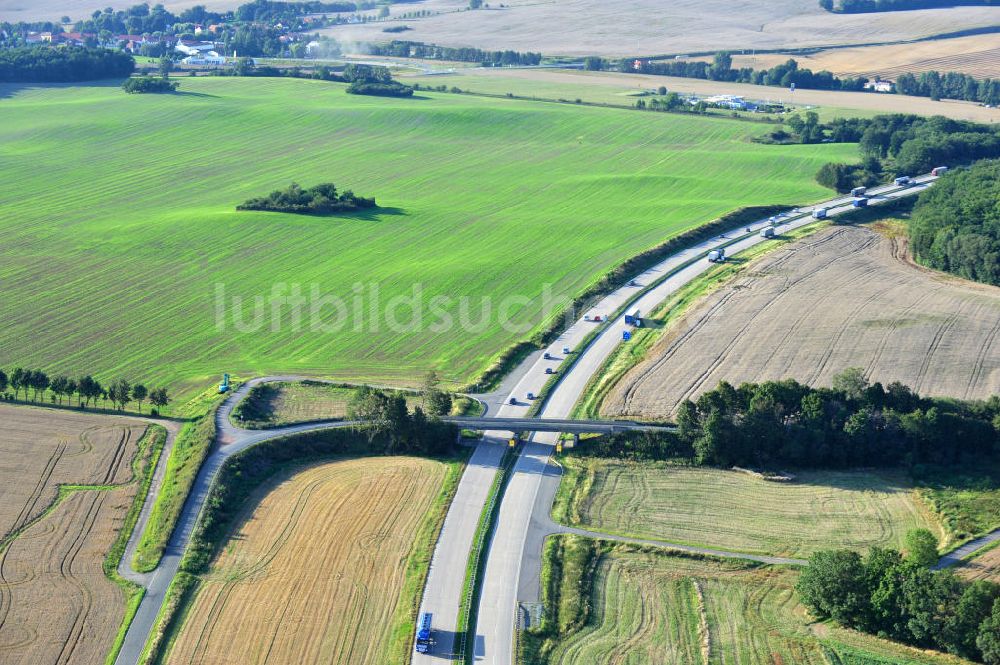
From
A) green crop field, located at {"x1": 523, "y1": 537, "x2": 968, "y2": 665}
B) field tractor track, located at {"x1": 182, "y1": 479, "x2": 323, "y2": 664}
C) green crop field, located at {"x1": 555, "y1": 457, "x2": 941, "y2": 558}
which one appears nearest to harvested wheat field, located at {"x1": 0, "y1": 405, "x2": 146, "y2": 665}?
field tractor track, located at {"x1": 182, "y1": 479, "x2": 323, "y2": 664}

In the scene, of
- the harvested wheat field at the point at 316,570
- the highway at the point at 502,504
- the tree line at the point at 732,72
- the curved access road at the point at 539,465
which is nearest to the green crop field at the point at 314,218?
the curved access road at the point at 539,465

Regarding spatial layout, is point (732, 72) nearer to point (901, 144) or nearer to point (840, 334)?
point (901, 144)

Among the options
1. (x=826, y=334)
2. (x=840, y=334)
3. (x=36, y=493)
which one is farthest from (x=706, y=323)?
(x=36, y=493)

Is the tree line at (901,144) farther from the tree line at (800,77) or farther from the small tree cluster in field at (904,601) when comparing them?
the small tree cluster in field at (904,601)

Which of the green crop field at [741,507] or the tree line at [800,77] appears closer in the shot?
the green crop field at [741,507]

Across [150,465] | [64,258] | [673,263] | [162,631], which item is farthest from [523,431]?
[64,258]

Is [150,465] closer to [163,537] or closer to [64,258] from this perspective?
[163,537]
